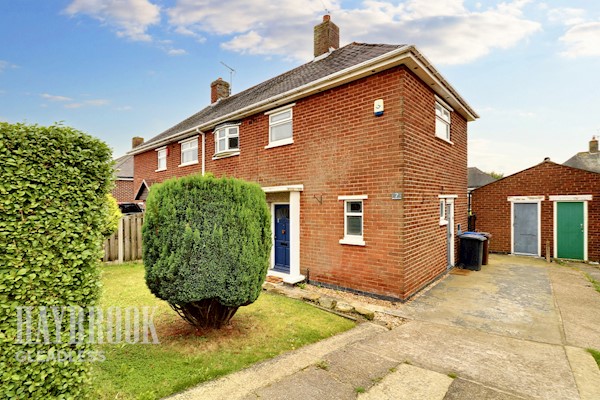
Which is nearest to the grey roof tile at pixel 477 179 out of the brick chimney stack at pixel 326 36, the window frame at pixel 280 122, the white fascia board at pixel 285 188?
the brick chimney stack at pixel 326 36

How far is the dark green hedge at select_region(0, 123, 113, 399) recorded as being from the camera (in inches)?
97.6

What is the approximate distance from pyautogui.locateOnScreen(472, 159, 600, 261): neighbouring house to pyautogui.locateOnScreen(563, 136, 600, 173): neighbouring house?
56.3 feet

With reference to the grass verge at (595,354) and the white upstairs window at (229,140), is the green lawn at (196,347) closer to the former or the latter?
the grass verge at (595,354)

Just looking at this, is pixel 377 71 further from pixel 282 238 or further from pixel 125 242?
pixel 125 242

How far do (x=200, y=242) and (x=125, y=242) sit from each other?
921 centimetres

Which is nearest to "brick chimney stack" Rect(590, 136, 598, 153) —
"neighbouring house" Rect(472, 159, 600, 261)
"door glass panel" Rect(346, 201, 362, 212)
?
"neighbouring house" Rect(472, 159, 600, 261)

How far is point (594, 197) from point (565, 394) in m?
12.3

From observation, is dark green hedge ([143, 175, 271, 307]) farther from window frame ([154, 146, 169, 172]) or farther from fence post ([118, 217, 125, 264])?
window frame ([154, 146, 169, 172])

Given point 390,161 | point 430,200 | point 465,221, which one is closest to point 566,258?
point 465,221

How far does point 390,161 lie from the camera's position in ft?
23.4

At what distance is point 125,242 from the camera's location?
11500 mm

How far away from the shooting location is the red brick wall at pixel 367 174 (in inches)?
279

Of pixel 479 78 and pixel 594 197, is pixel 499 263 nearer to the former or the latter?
pixel 594 197

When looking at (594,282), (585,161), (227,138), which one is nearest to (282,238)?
(227,138)
